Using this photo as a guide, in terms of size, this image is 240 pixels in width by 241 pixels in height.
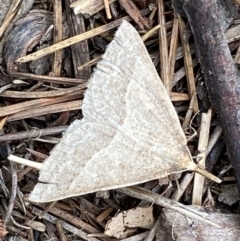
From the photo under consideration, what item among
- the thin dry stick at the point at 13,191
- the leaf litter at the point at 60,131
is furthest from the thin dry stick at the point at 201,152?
the thin dry stick at the point at 13,191

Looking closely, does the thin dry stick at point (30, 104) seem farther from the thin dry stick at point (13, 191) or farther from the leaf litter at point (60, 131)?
the thin dry stick at point (13, 191)

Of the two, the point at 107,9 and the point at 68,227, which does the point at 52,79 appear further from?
the point at 68,227

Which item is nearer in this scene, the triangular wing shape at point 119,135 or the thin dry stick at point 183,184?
the triangular wing shape at point 119,135

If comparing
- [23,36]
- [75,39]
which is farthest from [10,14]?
[75,39]

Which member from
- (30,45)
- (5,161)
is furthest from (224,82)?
(5,161)

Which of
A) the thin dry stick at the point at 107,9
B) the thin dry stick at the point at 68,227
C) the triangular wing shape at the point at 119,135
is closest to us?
the triangular wing shape at the point at 119,135

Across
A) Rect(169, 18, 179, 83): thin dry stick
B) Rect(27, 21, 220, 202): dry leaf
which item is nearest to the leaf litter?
Rect(169, 18, 179, 83): thin dry stick
